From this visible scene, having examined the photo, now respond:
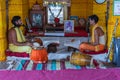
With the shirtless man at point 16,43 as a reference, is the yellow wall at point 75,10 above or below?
above

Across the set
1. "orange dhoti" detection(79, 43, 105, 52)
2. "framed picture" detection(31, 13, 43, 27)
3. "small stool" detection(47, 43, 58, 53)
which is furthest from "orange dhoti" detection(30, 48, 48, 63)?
"framed picture" detection(31, 13, 43, 27)

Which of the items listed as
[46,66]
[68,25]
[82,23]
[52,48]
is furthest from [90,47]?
[46,66]

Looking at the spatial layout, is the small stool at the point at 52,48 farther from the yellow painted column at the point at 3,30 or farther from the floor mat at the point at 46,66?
the floor mat at the point at 46,66

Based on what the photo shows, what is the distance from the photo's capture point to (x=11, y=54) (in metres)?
6.02

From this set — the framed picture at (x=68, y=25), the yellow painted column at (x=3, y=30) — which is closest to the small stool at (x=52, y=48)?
the yellow painted column at (x=3, y=30)

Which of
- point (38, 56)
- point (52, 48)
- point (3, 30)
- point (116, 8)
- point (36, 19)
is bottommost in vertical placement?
point (52, 48)

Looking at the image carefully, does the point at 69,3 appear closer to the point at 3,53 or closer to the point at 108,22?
the point at 108,22

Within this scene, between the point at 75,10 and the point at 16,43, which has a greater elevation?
the point at 75,10

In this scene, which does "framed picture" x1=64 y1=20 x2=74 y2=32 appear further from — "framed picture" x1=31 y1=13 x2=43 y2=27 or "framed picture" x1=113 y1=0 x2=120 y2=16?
"framed picture" x1=113 y1=0 x2=120 y2=16

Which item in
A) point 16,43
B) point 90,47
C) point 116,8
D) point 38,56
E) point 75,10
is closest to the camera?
point 38,56

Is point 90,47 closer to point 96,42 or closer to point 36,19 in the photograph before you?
point 96,42

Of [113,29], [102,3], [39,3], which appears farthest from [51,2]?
[113,29]

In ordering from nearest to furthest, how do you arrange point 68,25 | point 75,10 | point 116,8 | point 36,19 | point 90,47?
point 90,47 < point 116,8 < point 68,25 < point 36,19 < point 75,10

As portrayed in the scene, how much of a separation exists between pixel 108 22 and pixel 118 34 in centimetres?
36
